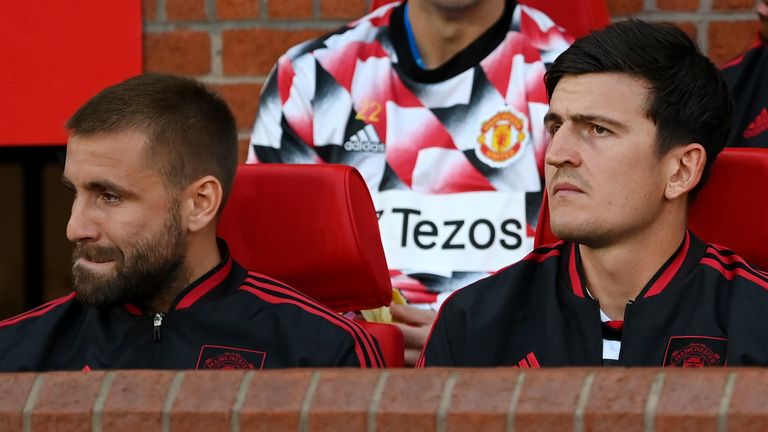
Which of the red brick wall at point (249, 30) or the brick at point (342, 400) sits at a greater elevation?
the red brick wall at point (249, 30)

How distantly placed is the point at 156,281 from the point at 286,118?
2.33 ft

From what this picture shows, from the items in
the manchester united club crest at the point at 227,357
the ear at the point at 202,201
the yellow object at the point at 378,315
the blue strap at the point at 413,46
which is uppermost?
the blue strap at the point at 413,46

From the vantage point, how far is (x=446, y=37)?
234 cm

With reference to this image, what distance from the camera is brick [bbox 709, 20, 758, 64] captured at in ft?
8.74

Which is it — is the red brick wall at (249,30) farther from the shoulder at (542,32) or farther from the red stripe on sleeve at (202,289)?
the red stripe on sleeve at (202,289)

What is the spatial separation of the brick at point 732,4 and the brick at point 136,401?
2.00 metres

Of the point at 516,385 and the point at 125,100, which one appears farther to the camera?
the point at 125,100

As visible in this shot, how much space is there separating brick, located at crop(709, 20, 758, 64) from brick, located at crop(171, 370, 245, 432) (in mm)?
1961

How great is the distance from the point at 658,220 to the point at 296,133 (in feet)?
2.80

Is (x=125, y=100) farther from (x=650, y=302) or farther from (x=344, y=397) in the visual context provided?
(x=344, y=397)

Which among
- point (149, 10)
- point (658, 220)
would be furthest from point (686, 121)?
point (149, 10)

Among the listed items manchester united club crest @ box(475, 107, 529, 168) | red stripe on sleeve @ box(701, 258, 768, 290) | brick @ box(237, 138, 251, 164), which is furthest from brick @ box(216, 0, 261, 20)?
red stripe on sleeve @ box(701, 258, 768, 290)

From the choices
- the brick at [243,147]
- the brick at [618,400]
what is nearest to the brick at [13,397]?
the brick at [618,400]

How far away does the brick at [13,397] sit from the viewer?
915mm
